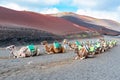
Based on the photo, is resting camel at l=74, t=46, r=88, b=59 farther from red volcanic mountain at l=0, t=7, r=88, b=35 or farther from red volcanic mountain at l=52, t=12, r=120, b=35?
red volcanic mountain at l=52, t=12, r=120, b=35

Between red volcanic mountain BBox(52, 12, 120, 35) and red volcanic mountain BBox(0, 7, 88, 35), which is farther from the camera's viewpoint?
red volcanic mountain BBox(52, 12, 120, 35)

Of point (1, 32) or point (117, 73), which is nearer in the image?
point (117, 73)

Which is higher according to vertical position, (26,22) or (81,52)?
(26,22)

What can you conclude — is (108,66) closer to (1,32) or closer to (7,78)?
Result: (7,78)

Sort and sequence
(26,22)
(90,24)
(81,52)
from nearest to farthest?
(81,52) < (26,22) < (90,24)

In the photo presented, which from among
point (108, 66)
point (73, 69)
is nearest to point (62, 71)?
point (73, 69)

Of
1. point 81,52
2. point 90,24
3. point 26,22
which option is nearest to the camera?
point 81,52

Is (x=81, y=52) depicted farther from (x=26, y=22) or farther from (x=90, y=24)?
(x=90, y=24)

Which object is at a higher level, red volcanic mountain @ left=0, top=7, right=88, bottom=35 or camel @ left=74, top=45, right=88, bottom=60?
red volcanic mountain @ left=0, top=7, right=88, bottom=35

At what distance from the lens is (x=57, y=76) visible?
43.1 ft

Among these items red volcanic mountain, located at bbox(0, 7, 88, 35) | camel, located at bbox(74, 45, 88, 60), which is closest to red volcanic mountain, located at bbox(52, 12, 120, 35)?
red volcanic mountain, located at bbox(0, 7, 88, 35)

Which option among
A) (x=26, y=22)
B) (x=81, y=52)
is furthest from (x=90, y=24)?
(x=81, y=52)

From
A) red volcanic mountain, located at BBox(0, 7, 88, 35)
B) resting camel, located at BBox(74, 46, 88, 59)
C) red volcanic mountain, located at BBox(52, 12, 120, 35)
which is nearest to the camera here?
resting camel, located at BBox(74, 46, 88, 59)

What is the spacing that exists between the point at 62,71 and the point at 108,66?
112 inches
